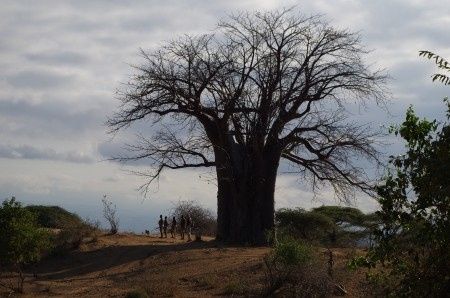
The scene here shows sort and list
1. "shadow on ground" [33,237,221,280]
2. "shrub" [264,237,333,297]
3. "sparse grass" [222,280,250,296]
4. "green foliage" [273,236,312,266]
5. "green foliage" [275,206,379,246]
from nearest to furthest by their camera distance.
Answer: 1. "shrub" [264,237,333,297]
2. "green foliage" [273,236,312,266]
3. "sparse grass" [222,280,250,296]
4. "shadow on ground" [33,237,221,280]
5. "green foliage" [275,206,379,246]

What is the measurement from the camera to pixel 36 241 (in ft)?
59.5

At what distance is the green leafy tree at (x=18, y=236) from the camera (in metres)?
17.8

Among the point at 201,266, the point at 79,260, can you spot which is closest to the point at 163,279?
the point at 201,266

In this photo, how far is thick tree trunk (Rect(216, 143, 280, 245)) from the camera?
23.4 meters

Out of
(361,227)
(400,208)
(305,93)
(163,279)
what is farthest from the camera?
(361,227)

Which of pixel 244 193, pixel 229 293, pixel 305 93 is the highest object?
pixel 305 93

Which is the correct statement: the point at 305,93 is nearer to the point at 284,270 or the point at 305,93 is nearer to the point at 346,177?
the point at 346,177

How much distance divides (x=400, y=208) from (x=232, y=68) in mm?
16664

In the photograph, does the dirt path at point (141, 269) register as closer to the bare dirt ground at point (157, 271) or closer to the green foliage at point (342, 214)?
the bare dirt ground at point (157, 271)

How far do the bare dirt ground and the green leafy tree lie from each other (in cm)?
88

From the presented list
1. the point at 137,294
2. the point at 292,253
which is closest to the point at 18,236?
the point at 137,294

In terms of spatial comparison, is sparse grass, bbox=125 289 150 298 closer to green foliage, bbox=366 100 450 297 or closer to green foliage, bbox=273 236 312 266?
green foliage, bbox=273 236 312 266

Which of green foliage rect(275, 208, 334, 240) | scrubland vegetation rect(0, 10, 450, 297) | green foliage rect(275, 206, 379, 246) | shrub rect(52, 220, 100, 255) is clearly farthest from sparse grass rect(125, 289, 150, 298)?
green foliage rect(275, 208, 334, 240)

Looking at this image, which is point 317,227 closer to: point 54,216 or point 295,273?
point 54,216
